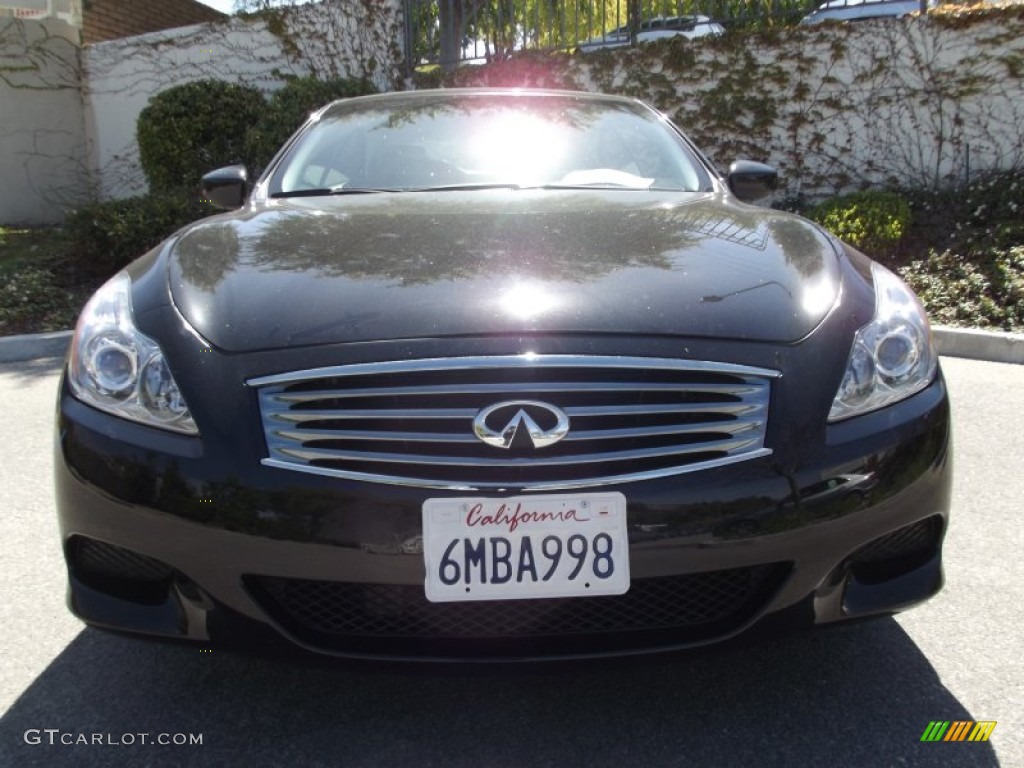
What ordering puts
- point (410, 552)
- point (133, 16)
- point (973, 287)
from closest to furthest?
point (410, 552)
point (973, 287)
point (133, 16)

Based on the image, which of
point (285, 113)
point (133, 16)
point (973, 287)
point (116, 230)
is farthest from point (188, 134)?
point (973, 287)

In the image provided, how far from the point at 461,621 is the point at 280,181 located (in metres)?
1.85

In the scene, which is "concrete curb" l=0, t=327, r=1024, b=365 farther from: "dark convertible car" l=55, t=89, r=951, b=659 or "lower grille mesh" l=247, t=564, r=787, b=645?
"lower grille mesh" l=247, t=564, r=787, b=645

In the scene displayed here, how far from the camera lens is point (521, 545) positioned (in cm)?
161

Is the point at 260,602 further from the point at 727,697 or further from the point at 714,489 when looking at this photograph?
the point at 727,697

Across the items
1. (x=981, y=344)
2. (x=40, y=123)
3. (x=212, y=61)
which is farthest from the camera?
(x=40, y=123)

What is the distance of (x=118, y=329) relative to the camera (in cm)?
187

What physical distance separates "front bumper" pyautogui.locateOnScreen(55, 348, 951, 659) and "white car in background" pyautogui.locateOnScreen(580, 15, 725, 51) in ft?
24.9

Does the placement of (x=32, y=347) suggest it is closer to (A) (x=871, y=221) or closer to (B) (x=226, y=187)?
(B) (x=226, y=187)

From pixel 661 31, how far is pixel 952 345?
4.62 m

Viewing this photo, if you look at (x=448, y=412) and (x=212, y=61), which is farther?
(x=212, y=61)

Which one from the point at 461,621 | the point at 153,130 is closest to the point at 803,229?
the point at 461,621

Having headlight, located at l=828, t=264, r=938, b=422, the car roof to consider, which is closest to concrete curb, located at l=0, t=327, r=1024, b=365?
the car roof

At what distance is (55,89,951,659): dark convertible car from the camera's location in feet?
5.30
